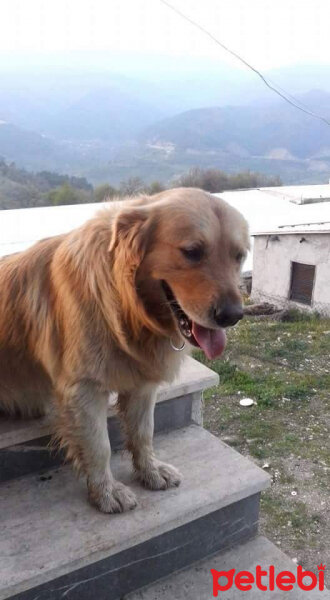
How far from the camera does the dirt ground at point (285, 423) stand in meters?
3.37

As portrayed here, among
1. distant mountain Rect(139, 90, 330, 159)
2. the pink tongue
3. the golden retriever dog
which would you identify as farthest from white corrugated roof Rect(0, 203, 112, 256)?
distant mountain Rect(139, 90, 330, 159)

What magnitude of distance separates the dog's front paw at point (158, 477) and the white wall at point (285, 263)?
9639mm

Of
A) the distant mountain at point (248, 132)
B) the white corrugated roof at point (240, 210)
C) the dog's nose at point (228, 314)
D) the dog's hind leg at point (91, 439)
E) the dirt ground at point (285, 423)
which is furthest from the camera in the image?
the distant mountain at point (248, 132)

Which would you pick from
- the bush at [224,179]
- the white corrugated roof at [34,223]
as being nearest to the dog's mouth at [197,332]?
the white corrugated roof at [34,223]

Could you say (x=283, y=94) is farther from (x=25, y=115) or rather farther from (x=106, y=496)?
(x=25, y=115)

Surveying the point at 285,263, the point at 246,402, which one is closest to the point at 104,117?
the point at 285,263

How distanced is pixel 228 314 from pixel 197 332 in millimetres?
187

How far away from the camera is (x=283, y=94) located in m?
14.9

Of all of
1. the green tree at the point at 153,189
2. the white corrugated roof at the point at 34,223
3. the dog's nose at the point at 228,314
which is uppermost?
the green tree at the point at 153,189

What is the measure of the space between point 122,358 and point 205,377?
78 cm

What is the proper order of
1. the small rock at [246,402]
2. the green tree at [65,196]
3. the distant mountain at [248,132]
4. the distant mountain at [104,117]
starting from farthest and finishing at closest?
the distant mountain at [104,117] → the distant mountain at [248,132] → the green tree at [65,196] → the small rock at [246,402]

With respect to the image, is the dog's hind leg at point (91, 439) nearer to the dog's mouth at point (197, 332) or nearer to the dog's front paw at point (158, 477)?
the dog's front paw at point (158, 477)

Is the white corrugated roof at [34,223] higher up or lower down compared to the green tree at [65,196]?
higher up

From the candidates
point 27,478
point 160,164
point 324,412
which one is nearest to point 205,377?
point 27,478
